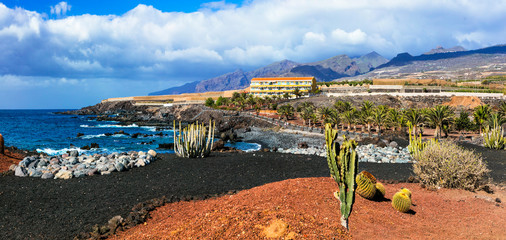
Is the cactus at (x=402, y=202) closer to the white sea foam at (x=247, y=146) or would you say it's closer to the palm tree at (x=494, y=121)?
the palm tree at (x=494, y=121)

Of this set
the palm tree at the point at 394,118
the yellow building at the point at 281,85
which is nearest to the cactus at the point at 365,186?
the palm tree at the point at 394,118

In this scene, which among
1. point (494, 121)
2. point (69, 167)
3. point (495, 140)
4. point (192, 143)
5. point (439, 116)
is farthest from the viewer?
point (439, 116)

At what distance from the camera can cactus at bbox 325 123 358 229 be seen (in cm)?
637

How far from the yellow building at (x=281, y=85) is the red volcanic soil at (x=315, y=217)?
103855 millimetres

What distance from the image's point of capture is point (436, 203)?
10781 mm

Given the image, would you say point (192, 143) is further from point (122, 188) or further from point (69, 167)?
point (122, 188)

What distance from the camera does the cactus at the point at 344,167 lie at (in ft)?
20.9

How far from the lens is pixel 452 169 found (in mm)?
12242

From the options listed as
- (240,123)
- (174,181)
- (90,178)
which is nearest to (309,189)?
(174,181)

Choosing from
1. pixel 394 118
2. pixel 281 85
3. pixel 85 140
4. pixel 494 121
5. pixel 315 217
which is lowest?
pixel 394 118

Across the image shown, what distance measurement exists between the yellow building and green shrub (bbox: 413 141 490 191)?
10117cm

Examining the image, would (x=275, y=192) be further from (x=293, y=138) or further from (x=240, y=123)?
(x=240, y=123)

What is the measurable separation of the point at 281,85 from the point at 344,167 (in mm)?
114462

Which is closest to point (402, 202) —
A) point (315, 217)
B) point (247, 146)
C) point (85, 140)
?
point (315, 217)
